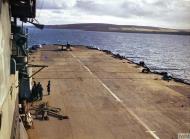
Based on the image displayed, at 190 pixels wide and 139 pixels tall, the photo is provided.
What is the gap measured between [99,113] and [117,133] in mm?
5223

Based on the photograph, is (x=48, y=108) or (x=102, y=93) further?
(x=102, y=93)

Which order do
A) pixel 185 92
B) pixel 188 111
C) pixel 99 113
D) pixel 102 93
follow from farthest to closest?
pixel 185 92
pixel 102 93
pixel 188 111
pixel 99 113

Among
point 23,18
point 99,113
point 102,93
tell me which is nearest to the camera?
point 23,18

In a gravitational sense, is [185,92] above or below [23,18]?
below

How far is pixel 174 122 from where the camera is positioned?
28797 mm

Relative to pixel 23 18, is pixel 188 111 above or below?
below

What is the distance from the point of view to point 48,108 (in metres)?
31.1

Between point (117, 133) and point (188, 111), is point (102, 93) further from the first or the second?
point (117, 133)

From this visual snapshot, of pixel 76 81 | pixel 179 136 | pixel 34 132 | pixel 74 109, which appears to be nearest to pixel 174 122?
pixel 179 136

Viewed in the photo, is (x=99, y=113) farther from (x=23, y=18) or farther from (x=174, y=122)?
(x=23, y=18)

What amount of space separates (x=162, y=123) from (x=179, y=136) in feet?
10.1

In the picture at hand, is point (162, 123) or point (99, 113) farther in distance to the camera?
point (99, 113)

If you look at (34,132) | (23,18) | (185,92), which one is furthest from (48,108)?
(185,92)

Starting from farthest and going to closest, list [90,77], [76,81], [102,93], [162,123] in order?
[90,77] → [76,81] → [102,93] → [162,123]
